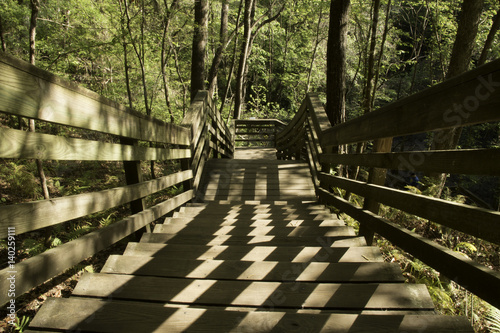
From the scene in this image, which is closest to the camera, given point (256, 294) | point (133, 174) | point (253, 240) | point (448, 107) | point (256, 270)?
point (448, 107)

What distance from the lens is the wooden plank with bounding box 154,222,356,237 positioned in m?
2.61

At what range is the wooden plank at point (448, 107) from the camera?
46.2 inches

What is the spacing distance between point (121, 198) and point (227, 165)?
4.17 metres

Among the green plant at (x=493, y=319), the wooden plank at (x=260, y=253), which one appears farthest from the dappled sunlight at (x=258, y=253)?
the green plant at (x=493, y=319)

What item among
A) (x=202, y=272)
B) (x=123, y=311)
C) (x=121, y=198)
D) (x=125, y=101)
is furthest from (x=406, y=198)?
(x=125, y=101)

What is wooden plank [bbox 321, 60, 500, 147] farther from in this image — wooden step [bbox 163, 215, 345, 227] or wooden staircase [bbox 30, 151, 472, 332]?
wooden step [bbox 163, 215, 345, 227]

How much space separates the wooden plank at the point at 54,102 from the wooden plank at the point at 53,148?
0.10 metres


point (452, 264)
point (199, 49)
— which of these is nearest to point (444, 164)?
point (452, 264)

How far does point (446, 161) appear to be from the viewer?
1439mm

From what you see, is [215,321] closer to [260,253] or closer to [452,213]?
[260,253]

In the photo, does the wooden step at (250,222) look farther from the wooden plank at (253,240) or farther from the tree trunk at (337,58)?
the tree trunk at (337,58)

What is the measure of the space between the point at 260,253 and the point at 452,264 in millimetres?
1246

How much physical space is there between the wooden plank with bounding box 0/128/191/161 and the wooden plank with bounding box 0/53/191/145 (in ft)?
0.33

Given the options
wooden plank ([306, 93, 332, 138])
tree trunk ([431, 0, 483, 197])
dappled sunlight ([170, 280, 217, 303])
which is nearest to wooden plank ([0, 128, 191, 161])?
dappled sunlight ([170, 280, 217, 303])
